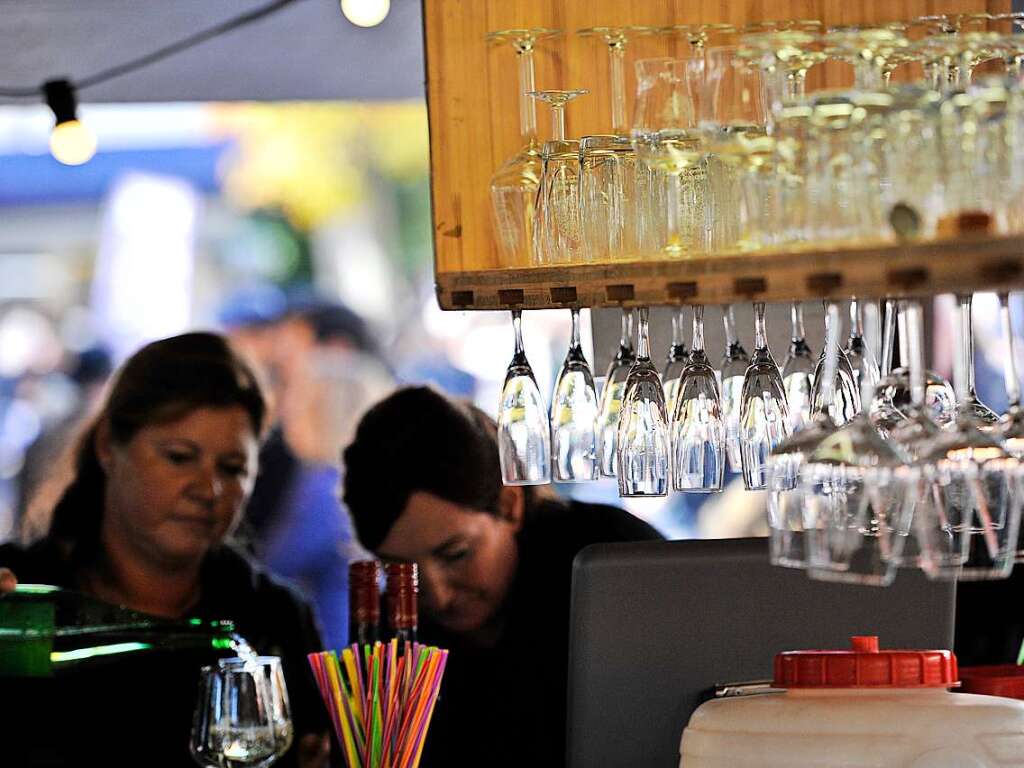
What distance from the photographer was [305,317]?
10.4ft

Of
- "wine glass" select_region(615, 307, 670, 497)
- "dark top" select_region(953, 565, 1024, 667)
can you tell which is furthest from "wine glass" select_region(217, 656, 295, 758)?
"dark top" select_region(953, 565, 1024, 667)

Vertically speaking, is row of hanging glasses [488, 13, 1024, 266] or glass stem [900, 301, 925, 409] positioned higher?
row of hanging glasses [488, 13, 1024, 266]

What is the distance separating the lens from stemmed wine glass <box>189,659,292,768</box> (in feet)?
6.41

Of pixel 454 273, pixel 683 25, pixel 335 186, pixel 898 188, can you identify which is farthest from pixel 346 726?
pixel 335 186

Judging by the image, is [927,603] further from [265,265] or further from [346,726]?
[265,265]

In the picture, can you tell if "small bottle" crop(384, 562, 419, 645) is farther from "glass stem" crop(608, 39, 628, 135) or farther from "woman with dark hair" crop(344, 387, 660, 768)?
"woman with dark hair" crop(344, 387, 660, 768)

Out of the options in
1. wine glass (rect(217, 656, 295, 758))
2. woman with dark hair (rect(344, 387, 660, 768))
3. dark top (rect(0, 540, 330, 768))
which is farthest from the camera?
woman with dark hair (rect(344, 387, 660, 768))

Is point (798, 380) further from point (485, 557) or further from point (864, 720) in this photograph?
point (485, 557)

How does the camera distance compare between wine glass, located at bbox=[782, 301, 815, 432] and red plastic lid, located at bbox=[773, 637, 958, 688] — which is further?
wine glass, located at bbox=[782, 301, 815, 432]

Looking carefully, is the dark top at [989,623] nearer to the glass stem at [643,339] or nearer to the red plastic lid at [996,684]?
the red plastic lid at [996,684]

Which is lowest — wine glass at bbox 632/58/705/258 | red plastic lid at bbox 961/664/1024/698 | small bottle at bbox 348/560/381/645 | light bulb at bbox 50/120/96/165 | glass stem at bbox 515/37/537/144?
red plastic lid at bbox 961/664/1024/698

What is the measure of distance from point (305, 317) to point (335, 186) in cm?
27

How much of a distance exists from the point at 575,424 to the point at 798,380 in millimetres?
254

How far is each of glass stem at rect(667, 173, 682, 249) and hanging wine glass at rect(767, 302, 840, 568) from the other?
25 centimetres
